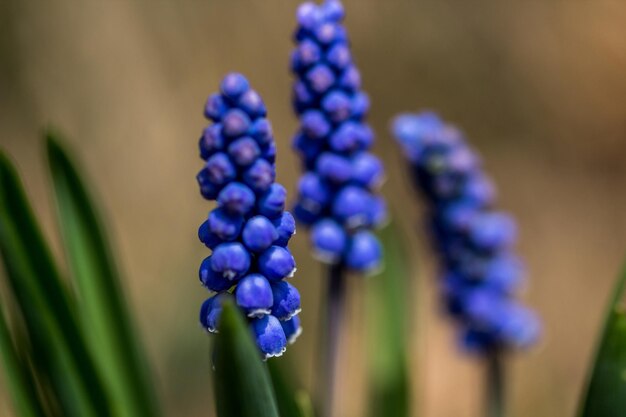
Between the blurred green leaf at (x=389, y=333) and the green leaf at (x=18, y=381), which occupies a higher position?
the green leaf at (x=18, y=381)

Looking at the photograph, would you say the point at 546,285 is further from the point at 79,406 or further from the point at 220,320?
the point at 220,320

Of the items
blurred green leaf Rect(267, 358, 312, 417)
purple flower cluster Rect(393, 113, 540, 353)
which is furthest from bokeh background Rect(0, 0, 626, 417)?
blurred green leaf Rect(267, 358, 312, 417)

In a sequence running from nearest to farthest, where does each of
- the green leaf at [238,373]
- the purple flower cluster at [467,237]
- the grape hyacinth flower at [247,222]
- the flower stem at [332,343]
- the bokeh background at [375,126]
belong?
the green leaf at [238,373] < the grape hyacinth flower at [247,222] < the flower stem at [332,343] < the purple flower cluster at [467,237] < the bokeh background at [375,126]

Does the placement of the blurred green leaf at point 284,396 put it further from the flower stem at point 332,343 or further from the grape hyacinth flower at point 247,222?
the grape hyacinth flower at point 247,222

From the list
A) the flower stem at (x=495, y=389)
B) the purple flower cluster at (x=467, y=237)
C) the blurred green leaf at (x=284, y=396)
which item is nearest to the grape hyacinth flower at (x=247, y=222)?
the blurred green leaf at (x=284, y=396)

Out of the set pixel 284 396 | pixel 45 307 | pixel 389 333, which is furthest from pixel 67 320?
A: pixel 389 333

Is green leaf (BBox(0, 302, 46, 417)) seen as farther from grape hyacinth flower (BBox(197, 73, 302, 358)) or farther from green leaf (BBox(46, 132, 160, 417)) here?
grape hyacinth flower (BBox(197, 73, 302, 358))

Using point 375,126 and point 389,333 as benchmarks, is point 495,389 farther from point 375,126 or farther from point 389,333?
point 375,126
